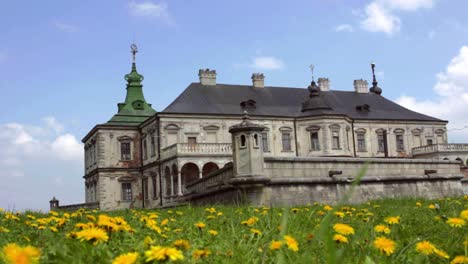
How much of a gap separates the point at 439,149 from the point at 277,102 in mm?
14505

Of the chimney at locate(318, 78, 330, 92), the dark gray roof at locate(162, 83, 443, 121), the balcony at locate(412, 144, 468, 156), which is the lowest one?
the balcony at locate(412, 144, 468, 156)

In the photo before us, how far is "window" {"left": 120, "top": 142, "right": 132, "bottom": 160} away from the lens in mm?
44062

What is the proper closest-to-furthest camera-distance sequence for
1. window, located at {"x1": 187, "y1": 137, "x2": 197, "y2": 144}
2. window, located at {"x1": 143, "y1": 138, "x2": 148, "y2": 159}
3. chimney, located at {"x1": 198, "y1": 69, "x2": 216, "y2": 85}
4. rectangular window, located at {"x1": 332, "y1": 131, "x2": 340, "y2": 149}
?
window, located at {"x1": 187, "y1": 137, "x2": 197, "y2": 144}, rectangular window, located at {"x1": 332, "y1": 131, "x2": 340, "y2": 149}, window, located at {"x1": 143, "y1": 138, "x2": 148, "y2": 159}, chimney, located at {"x1": 198, "y1": 69, "x2": 216, "y2": 85}

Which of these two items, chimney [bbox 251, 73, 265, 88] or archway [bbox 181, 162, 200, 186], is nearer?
archway [bbox 181, 162, 200, 186]

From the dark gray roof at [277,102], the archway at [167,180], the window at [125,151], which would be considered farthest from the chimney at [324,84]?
the window at [125,151]

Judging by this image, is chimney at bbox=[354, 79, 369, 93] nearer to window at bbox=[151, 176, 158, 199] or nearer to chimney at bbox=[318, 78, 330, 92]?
chimney at bbox=[318, 78, 330, 92]

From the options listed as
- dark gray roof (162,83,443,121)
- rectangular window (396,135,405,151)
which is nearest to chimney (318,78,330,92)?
dark gray roof (162,83,443,121)

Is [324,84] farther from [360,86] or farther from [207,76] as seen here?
[207,76]

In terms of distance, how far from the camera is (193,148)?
37.7m

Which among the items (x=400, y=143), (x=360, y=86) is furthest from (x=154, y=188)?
(x=360, y=86)

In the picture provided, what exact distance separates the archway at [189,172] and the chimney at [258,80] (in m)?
Result: 10.9

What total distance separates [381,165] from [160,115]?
24769mm

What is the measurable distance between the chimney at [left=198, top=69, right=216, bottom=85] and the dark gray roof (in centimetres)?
52

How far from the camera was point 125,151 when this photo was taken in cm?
4422
